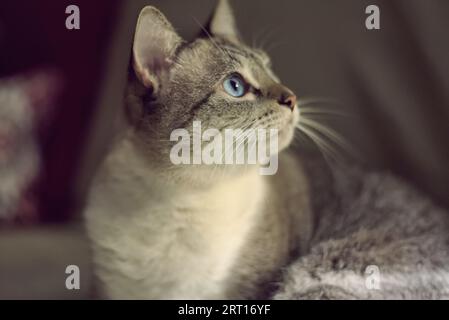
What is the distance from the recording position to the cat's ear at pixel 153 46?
97cm

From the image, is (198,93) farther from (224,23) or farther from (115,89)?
(115,89)

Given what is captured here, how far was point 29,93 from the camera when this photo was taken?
1479mm

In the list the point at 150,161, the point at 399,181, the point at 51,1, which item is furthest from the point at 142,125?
the point at 399,181

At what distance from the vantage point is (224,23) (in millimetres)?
1147

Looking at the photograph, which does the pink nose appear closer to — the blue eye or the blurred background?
the blue eye

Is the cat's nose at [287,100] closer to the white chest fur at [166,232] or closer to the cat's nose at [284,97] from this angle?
the cat's nose at [284,97]

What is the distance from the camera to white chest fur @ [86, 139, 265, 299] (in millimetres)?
1125

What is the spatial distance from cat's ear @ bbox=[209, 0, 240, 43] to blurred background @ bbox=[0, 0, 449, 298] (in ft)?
0.11

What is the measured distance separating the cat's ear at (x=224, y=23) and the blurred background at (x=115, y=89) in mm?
35

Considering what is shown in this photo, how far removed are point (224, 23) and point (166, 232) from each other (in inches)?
18.0

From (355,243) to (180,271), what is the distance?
39 cm

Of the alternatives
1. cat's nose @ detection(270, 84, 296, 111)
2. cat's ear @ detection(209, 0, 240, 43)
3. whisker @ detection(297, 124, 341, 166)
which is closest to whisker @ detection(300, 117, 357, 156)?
whisker @ detection(297, 124, 341, 166)

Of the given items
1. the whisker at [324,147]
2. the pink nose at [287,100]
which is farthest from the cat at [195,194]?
the whisker at [324,147]
